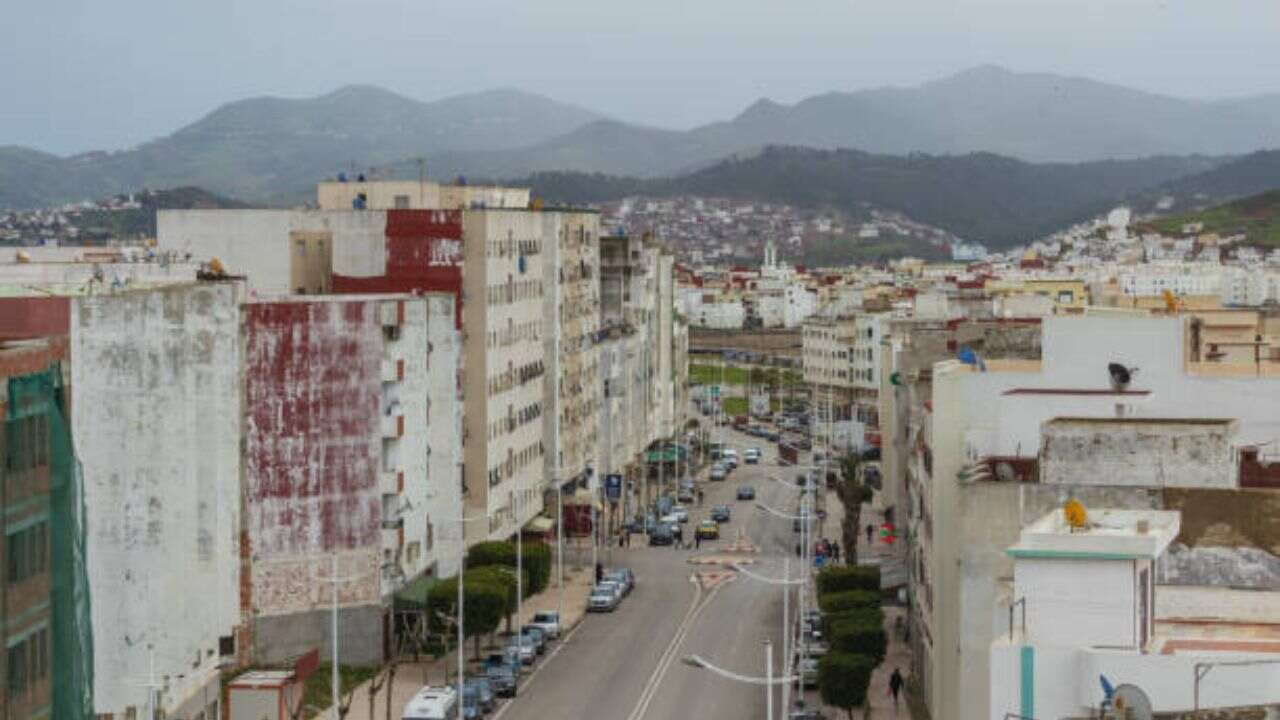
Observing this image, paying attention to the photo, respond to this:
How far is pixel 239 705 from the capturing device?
155 feet

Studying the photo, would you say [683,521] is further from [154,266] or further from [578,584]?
[154,266]

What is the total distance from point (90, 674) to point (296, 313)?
2208 centimetres

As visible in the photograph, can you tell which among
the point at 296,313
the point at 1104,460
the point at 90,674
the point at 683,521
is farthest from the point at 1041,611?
the point at 683,521

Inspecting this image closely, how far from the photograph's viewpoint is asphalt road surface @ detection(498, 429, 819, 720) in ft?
179

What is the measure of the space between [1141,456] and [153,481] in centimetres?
2033

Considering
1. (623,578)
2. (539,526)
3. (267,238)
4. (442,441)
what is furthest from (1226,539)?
(539,526)

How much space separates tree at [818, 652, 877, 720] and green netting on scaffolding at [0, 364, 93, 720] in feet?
66.1

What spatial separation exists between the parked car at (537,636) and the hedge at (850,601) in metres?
7.33

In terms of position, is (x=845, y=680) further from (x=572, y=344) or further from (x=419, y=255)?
(x=572, y=344)

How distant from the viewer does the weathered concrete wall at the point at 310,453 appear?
2295 inches

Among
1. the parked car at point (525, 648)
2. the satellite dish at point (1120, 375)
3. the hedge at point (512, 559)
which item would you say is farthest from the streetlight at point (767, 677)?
the hedge at point (512, 559)

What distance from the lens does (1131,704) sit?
23.5m

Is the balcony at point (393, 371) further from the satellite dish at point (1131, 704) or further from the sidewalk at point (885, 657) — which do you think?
the satellite dish at point (1131, 704)

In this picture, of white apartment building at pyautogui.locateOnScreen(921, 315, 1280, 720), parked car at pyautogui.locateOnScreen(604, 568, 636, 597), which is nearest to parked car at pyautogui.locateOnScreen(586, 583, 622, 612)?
parked car at pyautogui.locateOnScreen(604, 568, 636, 597)
